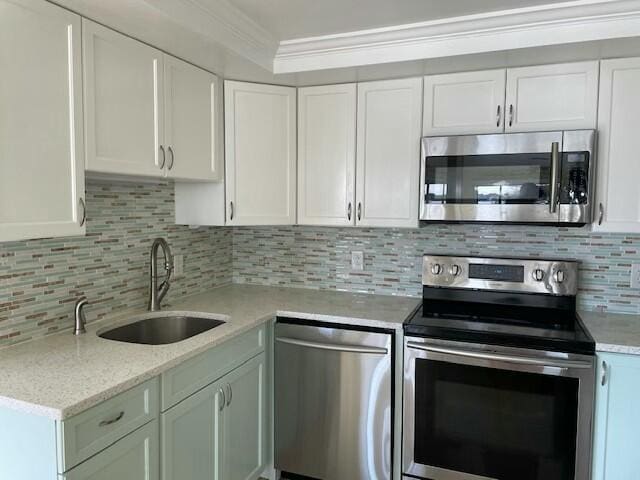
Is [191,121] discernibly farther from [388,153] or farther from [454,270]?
[454,270]

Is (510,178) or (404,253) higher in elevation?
(510,178)

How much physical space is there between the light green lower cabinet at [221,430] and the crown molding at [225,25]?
1.40 metres

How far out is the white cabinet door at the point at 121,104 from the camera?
5.40 feet

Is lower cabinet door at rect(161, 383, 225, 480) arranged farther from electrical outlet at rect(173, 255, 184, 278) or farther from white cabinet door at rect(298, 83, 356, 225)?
white cabinet door at rect(298, 83, 356, 225)

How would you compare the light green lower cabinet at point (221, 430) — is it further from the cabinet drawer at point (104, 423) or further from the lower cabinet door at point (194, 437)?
the cabinet drawer at point (104, 423)

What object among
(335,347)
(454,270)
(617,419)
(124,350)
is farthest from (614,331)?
(124,350)

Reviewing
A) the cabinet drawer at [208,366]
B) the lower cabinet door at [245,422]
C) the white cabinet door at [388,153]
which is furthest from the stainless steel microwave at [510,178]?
the lower cabinet door at [245,422]

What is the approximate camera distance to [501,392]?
199 cm

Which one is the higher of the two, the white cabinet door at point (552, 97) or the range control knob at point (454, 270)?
the white cabinet door at point (552, 97)

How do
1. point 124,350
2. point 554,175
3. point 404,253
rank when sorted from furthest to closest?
point 404,253
point 554,175
point 124,350

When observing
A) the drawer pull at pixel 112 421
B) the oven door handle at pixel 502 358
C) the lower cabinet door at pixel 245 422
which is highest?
the oven door handle at pixel 502 358

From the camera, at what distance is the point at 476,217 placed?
221 centimetres

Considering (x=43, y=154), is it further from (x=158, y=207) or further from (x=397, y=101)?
(x=397, y=101)

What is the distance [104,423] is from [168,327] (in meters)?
1.00
